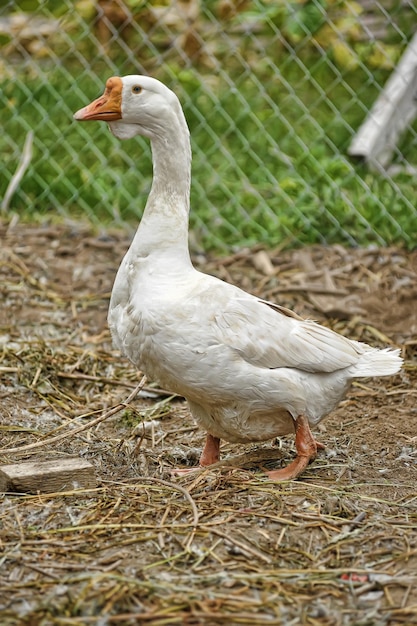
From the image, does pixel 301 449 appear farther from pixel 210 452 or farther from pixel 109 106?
pixel 109 106

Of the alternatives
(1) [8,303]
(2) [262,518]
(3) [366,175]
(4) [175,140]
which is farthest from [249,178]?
(2) [262,518]

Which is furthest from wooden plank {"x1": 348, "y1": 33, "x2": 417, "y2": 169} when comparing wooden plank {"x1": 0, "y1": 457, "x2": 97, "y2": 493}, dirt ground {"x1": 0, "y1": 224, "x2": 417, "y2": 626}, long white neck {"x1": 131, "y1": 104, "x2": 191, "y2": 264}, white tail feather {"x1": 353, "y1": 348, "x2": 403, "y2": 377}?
wooden plank {"x1": 0, "y1": 457, "x2": 97, "y2": 493}

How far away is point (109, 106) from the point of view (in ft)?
11.7

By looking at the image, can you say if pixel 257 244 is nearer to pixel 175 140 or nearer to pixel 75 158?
pixel 75 158

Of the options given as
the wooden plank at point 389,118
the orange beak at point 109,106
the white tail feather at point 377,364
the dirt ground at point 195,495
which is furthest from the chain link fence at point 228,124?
the orange beak at point 109,106

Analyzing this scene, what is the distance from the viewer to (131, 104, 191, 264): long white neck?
361cm

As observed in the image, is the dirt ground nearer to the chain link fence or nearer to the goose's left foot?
the goose's left foot

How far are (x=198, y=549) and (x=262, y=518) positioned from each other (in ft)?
0.95

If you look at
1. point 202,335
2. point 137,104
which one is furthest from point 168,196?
point 202,335

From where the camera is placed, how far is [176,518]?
3.15 meters

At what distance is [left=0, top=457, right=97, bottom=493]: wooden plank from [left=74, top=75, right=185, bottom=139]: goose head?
1167 millimetres

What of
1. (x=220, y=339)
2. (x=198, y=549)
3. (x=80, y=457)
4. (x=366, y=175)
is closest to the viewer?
(x=198, y=549)

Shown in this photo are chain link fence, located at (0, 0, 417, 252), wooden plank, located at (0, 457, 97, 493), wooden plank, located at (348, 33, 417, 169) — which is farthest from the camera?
wooden plank, located at (348, 33, 417, 169)

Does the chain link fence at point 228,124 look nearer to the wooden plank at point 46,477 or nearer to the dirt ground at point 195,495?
the dirt ground at point 195,495
